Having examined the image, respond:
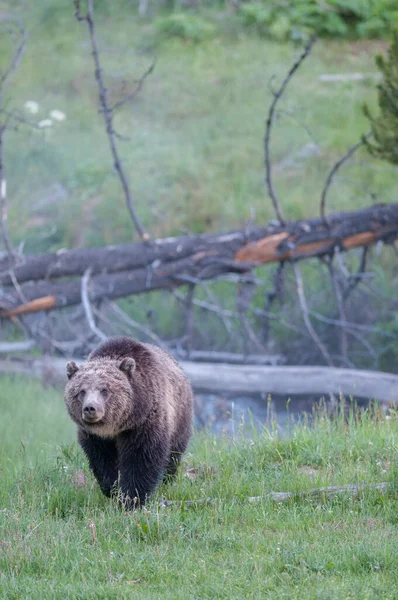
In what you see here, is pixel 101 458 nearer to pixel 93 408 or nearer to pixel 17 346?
pixel 93 408

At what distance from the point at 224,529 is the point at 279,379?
5.57 meters

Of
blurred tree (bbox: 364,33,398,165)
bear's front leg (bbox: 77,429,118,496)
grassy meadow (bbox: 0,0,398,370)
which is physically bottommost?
grassy meadow (bbox: 0,0,398,370)

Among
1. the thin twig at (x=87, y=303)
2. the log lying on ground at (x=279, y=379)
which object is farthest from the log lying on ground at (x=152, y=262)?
the log lying on ground at (x=279, y=379)

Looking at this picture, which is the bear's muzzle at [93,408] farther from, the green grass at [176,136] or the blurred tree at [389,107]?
the green grass at [176,136]

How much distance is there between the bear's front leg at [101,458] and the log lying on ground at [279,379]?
4608 mm

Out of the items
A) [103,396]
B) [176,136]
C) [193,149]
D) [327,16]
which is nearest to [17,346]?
[103,396]

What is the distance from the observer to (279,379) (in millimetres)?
10266

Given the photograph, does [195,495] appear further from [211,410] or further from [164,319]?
[164,319]

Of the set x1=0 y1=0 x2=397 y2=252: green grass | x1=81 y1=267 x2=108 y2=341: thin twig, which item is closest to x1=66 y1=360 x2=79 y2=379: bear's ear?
x1=81 y1=267 x2=108 y2=341: thin twig

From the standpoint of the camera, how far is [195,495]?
216 inches

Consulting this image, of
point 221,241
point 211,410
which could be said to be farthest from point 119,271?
point 211,410

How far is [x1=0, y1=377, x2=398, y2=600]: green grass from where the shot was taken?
4109mm

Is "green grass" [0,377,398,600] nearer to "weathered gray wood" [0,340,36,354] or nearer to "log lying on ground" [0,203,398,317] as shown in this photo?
"log lying on ground" [0,203,398,317]

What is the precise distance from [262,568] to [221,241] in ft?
21.7
